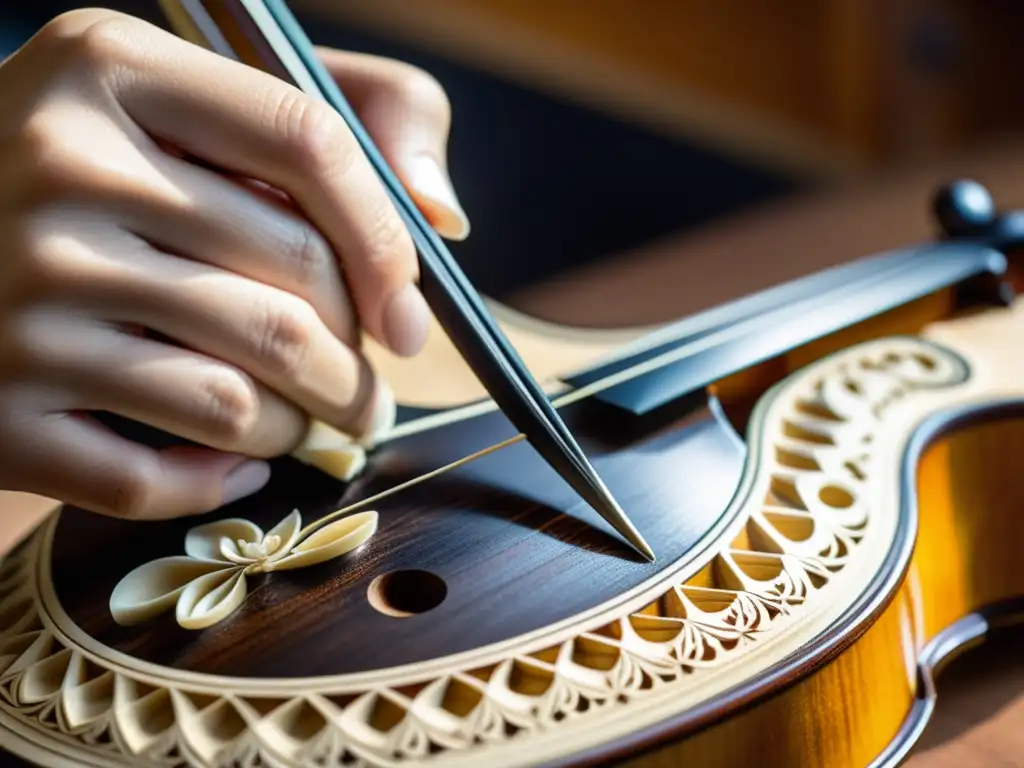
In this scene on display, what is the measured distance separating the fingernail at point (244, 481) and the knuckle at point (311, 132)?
0.13m

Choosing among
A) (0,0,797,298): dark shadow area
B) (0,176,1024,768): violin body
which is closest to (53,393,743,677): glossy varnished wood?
(0,176,1024,768): violin body

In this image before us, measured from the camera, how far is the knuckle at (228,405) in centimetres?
39

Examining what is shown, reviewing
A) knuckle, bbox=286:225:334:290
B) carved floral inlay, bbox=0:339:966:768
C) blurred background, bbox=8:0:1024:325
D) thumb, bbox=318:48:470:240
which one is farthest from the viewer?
blurred background, bbox=8:0:1024:325

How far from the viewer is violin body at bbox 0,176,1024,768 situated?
31 centimetres

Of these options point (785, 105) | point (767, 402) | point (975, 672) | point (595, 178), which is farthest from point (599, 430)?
point (785, 105)

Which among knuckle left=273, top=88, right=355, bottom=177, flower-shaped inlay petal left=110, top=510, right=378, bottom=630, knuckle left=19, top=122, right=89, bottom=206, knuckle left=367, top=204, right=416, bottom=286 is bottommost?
flower-shaped inlay petal left=110, top=510, right=378, bottom=630

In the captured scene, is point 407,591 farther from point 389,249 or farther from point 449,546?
point 389,249

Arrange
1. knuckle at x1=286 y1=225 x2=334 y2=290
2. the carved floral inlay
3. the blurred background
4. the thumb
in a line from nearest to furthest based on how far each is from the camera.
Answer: the carved floral inlay, knuckle at x1=286 y1=225 x2=334 y2=290, the thumb, the blurred background

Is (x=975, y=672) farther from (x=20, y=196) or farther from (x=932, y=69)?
(x=932, y=69)

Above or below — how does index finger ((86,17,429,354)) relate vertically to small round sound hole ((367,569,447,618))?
above

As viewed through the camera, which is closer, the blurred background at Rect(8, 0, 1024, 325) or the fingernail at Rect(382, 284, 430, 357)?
the fingernail at Rect(382, 284, 430, 357)

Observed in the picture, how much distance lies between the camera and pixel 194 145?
0.39m

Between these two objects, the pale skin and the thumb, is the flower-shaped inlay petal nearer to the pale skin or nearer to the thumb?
the pale skin

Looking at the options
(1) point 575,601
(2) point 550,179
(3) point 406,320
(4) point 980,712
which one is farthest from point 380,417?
(2) point 550,179
